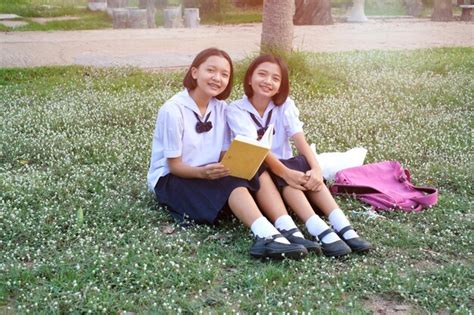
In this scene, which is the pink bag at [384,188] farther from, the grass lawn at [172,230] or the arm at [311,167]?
the arm at [311,167]

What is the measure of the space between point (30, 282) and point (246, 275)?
1.10m

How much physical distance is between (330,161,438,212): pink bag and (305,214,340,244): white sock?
0.80 meters

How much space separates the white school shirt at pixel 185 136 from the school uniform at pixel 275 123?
0.09 m

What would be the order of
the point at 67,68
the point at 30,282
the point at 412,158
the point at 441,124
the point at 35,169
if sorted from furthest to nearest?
the point at 67,68 → the point at 441,124 → the point at 412,158 → the point at 35,169 → the point at 30,282

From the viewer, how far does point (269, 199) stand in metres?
4.15

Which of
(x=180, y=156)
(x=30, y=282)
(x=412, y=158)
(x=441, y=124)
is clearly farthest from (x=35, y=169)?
(x=441, y=124)

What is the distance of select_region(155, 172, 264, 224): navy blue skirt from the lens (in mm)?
4164

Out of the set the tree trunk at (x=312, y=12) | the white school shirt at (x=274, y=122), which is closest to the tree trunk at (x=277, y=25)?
the white school shirt at (x=274, y=122)

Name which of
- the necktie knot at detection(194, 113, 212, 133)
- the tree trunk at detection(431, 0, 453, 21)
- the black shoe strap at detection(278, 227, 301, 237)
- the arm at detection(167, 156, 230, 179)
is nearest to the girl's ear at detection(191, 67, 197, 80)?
the necktie knot at detection(194, 113, 212, 133)

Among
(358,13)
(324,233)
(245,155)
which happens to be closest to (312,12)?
(358,13)

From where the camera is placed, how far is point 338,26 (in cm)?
1838

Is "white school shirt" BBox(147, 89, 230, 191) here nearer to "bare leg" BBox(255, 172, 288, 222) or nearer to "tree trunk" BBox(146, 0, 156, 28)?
"bare leg" BBox(255, 172, 288, 222)

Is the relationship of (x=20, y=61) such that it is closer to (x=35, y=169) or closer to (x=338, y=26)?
(x=35, y=169)

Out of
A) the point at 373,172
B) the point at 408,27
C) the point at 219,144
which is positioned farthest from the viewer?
the point at 408,27
